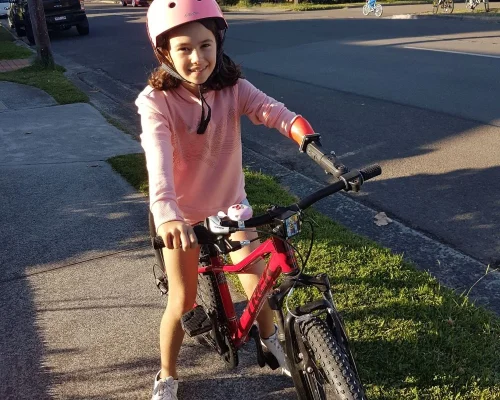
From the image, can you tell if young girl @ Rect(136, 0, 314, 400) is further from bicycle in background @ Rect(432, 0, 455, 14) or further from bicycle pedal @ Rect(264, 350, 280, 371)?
bicycle in background @ Rect(432, 0, 455, 14)

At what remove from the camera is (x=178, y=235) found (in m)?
1.82

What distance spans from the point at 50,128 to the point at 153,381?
5.34m

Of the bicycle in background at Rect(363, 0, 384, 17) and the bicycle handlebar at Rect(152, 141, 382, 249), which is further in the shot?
the bicycle in background at Rect(363, 0, 384, 17)

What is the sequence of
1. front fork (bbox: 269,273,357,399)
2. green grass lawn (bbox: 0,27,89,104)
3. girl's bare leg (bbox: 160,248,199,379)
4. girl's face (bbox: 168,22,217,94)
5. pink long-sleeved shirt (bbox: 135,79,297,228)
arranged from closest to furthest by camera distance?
front fork (bbox: 269,273,357,399) → girl's face (bbox: 168,22,217,94) → pink long-sleeved shirt (bbox: 135,79,297,228) → girl's bare leg (bbox: 160,248,199,379) → green grass lawn (bbox: 0,27,89,104)

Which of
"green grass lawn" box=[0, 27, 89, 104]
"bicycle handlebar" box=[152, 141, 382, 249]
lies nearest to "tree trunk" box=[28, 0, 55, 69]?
"green grass lawn" box=[0, 27, 89, 104]

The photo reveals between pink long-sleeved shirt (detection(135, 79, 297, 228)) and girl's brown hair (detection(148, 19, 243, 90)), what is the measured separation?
3cm

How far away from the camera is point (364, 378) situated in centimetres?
269

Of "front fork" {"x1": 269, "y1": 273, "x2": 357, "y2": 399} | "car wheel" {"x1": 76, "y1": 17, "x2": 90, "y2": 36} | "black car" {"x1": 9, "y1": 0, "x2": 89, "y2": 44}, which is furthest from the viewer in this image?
"car wheel" {"x1": 76, "y1": 17, "x2": 90, "y2": 36}

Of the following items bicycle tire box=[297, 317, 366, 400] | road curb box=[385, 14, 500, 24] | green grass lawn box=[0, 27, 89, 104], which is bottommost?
road curb box=[385, 14, 500, 24]

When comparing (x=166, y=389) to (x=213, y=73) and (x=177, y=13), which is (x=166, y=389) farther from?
(x=177, y=13)

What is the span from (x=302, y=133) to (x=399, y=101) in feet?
19.2

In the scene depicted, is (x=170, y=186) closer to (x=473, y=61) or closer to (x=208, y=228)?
(x=208, y=228)

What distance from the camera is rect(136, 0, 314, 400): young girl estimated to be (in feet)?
6.98

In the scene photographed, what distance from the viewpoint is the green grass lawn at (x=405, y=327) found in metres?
2.61
